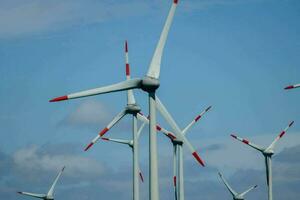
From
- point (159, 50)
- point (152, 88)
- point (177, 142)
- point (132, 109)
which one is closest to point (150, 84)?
point (152, 88)

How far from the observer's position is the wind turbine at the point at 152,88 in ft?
218

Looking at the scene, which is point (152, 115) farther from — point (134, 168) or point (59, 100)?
point (134, 168)

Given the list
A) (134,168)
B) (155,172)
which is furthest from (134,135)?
(155,172)

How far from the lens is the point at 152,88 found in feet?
230

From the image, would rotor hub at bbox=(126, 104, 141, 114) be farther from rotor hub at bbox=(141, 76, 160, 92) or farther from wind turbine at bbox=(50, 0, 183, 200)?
rotor hub at bbox=(141, 76, 160, 92)

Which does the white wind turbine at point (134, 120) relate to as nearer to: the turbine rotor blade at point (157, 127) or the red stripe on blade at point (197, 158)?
the turbine rotor blade at point (157, 127)

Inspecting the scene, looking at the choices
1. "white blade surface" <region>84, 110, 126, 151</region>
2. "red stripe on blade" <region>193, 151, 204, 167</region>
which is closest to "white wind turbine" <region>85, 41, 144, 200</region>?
"white blade surface" <region>84, 110, 126, 151</region>

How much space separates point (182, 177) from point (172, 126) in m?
42.2

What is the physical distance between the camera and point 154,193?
216 feet

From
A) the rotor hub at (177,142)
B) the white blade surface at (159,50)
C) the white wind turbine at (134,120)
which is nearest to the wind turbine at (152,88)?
the white blade surface at (159,50)

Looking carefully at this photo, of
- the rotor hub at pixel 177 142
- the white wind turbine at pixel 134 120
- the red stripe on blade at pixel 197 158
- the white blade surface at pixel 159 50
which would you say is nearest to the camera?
the red stripe on blade at pixel 197 158

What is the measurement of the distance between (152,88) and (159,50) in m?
4.82

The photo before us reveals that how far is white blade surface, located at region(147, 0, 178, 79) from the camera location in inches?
2803

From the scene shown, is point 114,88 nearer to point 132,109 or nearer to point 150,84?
point 150,84
